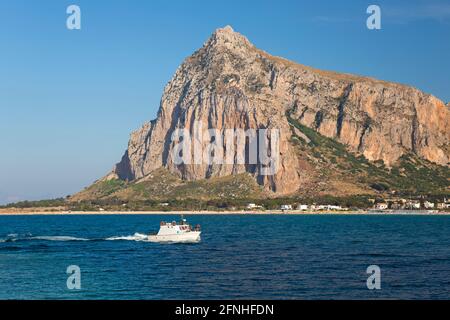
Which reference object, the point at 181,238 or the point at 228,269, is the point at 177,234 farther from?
the point at 228,269

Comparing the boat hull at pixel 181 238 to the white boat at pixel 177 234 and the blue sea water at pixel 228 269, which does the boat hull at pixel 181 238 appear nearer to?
the white boat at pixel 177 234

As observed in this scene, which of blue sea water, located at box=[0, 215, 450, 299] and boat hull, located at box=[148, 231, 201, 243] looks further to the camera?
boat hull, located at box=[148, 231, 201, 243]

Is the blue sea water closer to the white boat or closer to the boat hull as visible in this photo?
the boat hull

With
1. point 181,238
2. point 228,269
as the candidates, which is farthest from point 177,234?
point 228,269

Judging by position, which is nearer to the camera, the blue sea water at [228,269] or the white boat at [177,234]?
the blue sea water at [228,269]

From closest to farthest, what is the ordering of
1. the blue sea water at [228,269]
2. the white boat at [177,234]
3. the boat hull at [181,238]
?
the blue sea water at [228,269] → the boat hull at [181,238] → the white boat at [177,234]

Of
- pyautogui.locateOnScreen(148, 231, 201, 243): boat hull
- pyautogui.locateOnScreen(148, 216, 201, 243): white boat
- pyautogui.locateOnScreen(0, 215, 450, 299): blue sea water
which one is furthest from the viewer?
pyautogui.locateOnScreen(148, 216, 201, 243): white boat

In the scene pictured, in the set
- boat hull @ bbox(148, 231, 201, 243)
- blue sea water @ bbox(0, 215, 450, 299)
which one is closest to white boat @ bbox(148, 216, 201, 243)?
boat hull @ bbox(148, 231, 201, 243)

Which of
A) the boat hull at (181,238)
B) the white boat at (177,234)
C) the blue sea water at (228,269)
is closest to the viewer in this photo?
the blue sea water at (228,269)

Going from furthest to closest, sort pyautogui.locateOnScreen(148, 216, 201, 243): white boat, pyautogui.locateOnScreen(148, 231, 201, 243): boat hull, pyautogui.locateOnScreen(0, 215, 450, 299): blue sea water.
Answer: pyautogui.locateOnScreen(148, 216, 201, 243): white boat, pyautogui.locateOnScreen(148, 231, 201, 243): boat hull, pyautogui.locateOnScreen(0, 215, 450, 299): blue sea water

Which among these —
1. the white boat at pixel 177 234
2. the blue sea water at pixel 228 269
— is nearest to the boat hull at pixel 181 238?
the white boat at pixel 177 234

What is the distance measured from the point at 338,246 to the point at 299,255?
2096 centimetres

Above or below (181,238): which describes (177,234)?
above

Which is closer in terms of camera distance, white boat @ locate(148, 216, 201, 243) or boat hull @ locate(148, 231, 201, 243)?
boat hull @ locate(148, 231, 201, 243)
